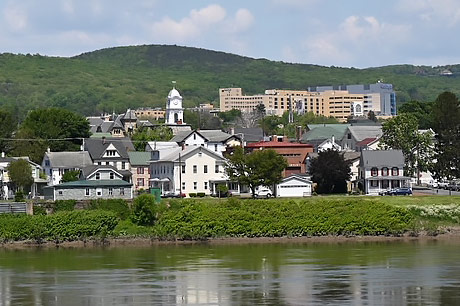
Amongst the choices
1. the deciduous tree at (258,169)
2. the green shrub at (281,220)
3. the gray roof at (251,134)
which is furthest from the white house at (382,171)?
the gray roof at (251,134)

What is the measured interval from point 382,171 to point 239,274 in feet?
157

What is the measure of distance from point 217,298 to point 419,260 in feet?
54.0

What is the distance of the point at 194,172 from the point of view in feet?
334

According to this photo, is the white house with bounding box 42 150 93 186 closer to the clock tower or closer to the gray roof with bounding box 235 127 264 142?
the gray roof with bounding box 235 127 264 142

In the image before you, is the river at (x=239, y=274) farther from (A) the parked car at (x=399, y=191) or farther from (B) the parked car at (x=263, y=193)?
(A) the parked car at (x=399, y=191)

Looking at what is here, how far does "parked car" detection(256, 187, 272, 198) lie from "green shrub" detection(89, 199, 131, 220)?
1572 centimetres

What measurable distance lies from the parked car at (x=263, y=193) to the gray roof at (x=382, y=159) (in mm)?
10657

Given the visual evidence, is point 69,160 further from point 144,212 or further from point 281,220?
point 281,220

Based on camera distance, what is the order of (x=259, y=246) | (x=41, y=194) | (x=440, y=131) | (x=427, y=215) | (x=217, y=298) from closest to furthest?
(x=217, y=298) → (x=259, y=246) → (x=427, y=215) → (x=41, y=194) → (x=440, y=131)

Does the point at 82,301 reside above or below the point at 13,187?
below

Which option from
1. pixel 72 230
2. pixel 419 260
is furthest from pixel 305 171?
pixel 419 260

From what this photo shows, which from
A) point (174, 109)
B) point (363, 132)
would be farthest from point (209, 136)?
point (174, 109)

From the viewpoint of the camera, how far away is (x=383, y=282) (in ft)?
175

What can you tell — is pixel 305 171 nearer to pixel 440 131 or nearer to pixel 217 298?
pixel 440 131
